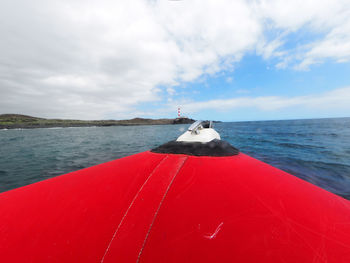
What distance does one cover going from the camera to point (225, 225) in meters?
1.14

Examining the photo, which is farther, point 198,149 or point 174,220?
point 198,149

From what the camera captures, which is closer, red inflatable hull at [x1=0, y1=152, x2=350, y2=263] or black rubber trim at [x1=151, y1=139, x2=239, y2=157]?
red inflatable hull at [x1=0, y1=152, x2=350, y2=263]

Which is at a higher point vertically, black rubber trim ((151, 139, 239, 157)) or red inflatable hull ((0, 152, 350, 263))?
black rubber trim ((151, 139, 239, 157))

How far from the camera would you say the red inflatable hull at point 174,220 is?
958mm

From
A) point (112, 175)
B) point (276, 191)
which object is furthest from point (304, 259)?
point (112, 175)

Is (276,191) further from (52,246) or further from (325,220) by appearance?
(52,246)

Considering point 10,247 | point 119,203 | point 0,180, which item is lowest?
point 0,180

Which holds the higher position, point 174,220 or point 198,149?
point 198,149

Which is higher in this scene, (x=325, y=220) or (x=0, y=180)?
(x=325, y=220)

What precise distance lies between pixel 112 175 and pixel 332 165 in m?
7.79

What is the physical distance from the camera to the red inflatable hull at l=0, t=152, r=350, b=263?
0.96 m

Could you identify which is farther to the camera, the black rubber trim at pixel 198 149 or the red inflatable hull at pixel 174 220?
the black rubber trim at pixel 198 149

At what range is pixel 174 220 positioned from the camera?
1196mm

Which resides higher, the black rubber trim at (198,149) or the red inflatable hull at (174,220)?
the black rubber trim at (198,149)
